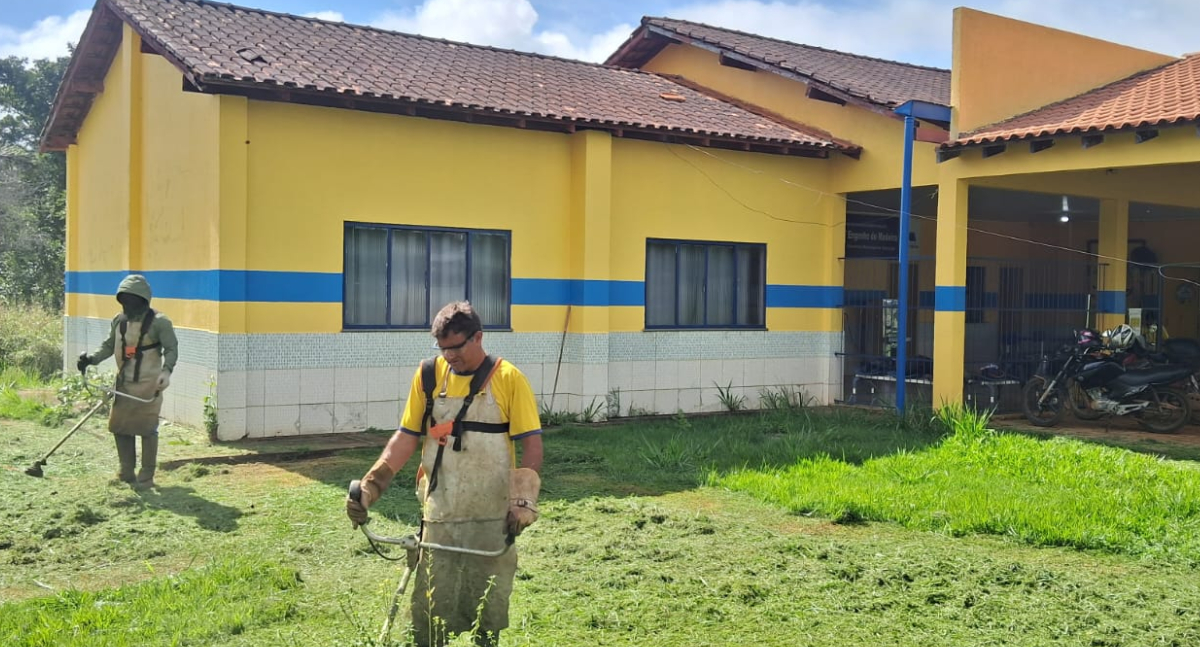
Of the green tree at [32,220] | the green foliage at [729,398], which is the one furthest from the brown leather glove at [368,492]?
the green tree at [32,220]

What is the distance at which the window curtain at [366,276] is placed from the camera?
12.3m

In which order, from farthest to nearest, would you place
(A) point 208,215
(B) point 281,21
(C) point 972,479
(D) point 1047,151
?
(B) point 281,21 < (D) point 1047,151 < (A) point 208,215 < (C) point 972,479

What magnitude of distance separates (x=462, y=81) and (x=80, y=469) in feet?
21.0

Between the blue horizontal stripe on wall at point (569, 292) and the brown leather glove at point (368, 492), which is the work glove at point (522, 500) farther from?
Answer: the blue horizontal stripe on wall at point (569, 292)

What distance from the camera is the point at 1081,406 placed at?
1401 cm

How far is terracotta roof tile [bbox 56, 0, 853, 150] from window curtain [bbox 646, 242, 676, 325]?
1.57 m

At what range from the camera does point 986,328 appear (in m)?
15.7

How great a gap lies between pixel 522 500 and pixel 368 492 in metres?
0.65

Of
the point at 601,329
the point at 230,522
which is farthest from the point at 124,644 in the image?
the point at 601,329

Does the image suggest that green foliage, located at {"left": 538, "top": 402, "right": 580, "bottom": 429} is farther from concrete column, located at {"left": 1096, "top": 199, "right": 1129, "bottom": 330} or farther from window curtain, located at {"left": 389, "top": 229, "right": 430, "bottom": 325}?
concrete column, located at {"left": 1096, "top": 199, "right": 1129, "bottom": 330}

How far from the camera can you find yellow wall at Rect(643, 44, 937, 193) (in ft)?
48.2

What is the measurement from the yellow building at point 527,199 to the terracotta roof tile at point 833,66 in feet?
0.39

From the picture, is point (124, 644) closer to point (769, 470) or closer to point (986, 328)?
point (769, 470)

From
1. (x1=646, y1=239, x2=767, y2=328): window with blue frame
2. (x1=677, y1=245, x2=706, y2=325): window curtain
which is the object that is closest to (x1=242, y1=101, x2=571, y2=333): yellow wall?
(x1=646, y1=239, x2=767, y2=328): window with blue frame
